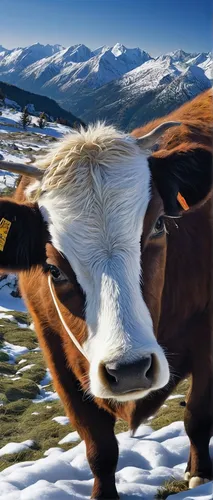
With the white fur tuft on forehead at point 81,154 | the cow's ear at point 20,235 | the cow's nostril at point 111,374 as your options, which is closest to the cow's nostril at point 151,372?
the cow's nostril at point 111,374

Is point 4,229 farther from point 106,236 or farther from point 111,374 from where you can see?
point 111,374

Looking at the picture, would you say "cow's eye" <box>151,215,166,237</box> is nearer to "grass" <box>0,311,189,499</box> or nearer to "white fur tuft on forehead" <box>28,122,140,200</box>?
"white fur tuft on forehead" <box>28,122,140,200</box>

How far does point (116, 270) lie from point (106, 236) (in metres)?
0.28

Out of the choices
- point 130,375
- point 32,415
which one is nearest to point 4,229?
point 130,375

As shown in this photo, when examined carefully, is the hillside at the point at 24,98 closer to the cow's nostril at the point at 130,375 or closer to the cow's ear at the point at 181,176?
the cow's ear at the point at 181,176

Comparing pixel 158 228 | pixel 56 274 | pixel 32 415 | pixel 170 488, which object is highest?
pixel 158 228

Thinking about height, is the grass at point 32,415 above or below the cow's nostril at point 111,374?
below

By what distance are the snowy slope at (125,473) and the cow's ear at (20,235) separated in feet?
8.57

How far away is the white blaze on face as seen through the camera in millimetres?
3432

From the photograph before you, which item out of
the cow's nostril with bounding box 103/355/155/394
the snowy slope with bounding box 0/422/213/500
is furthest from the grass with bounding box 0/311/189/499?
the cow's nostril with bounding box 103/355/155/394

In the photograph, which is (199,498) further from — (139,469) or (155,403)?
(139,469)

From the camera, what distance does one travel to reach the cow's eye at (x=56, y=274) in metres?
3.97

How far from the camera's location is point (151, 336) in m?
3.47

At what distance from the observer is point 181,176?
170 inches
